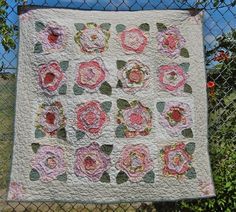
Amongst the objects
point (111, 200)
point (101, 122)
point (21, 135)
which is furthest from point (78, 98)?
point (111, 200)

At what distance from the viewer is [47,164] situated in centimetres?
333

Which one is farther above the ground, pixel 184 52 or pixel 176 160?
pixel 184 52

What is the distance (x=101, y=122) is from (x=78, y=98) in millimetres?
195

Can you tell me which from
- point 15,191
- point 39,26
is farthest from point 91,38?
point 15,191

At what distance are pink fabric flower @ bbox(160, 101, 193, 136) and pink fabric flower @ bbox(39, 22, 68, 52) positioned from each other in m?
0.72

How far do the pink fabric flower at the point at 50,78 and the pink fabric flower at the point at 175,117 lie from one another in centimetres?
64

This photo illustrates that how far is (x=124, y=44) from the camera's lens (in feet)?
11.0

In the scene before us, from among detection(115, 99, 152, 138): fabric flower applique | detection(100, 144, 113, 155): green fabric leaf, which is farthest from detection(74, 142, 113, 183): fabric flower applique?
detection(115, 99, 152, 138): fabric flower applique

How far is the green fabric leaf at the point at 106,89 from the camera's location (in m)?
3.33

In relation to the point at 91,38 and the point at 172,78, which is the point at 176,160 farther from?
the point at 91,38

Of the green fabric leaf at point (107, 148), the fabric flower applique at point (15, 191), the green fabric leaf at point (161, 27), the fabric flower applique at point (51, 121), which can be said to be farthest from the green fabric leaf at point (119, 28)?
the fabric flower applique at point (15, 191)

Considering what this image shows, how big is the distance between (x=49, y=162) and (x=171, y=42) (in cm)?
102

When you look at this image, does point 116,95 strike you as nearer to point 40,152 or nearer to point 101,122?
point 101,122

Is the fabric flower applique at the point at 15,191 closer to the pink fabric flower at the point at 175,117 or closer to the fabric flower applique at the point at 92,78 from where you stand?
the fabric flower applique at the point at 92,78
